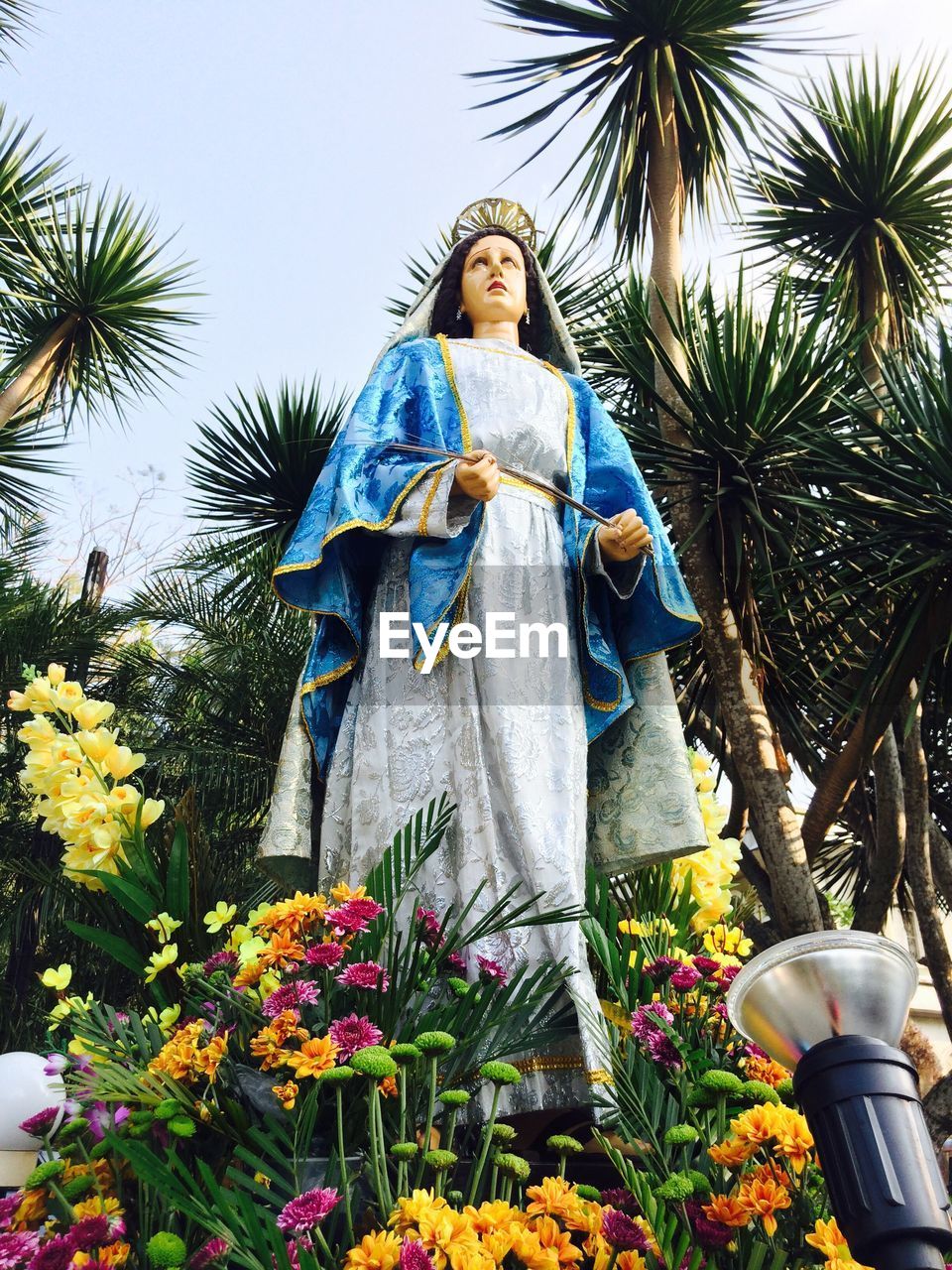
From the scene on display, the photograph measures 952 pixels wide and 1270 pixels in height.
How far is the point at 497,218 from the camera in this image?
11.3 ft

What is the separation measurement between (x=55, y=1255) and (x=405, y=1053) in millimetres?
422

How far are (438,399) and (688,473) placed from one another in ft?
8.28

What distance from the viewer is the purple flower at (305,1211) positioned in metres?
1.14

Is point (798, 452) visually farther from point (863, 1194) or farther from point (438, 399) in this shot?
point (863, 1194)

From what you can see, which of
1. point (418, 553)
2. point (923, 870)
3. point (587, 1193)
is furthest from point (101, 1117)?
point (923, 870)

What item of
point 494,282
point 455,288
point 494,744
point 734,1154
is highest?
point 455,288

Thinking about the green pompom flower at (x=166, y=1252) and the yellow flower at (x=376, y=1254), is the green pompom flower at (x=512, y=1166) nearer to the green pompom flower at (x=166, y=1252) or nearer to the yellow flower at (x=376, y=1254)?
the yellow flower at (x=376, y=1254)

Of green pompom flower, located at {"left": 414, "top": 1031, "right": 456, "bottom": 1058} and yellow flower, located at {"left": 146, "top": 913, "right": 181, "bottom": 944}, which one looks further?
yellow flower, located at {"left": 146, "top": 913, "right": 181, "bottom": 944}

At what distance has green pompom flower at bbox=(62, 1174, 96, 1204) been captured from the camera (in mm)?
1405

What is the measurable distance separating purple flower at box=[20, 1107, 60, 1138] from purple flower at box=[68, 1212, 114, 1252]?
1.30ft

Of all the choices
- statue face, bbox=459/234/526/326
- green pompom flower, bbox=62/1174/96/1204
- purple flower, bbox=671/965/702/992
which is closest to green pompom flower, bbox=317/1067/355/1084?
green pompom flower, bbox=62/1174/96/1204

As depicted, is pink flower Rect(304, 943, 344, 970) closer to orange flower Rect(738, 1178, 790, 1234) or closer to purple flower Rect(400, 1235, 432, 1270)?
purple flower Rect(400, 1235, 432, 1270)

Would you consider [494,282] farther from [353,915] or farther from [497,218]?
[353,915]

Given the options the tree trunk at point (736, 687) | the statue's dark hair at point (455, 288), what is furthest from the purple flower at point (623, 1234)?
the tree trunk at point (736, 687)
